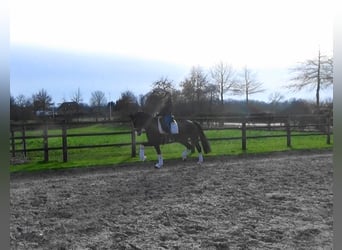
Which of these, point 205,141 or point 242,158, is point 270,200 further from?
point 242,158

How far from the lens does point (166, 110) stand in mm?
6375

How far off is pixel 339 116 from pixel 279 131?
7747 mm

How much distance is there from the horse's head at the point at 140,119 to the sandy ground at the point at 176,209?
3.17 feet

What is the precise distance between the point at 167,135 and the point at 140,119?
0.65 metres

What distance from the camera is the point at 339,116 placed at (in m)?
1.85

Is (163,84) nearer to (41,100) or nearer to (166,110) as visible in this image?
(166,110)

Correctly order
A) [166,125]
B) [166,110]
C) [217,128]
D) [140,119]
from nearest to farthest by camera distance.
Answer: [166,110] < [140,119] < [166,125] < [217,128]

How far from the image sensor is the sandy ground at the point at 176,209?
8.77 feet

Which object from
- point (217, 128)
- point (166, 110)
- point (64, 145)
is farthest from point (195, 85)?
point (64, 145)

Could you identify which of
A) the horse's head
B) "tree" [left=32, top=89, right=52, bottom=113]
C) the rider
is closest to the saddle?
the rider

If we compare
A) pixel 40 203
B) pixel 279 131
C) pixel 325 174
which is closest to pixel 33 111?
pixel 40 203

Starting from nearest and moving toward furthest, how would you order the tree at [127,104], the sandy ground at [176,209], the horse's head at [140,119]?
the sandy ground at [176,209]
the tree at [127,104]
the horse's head at [140,119]

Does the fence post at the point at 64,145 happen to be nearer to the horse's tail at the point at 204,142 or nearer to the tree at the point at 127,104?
the tree at the point at 127,104

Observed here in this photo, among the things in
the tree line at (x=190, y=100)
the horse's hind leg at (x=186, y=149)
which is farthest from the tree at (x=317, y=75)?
the horse's hind leg at (x=186, y=149)
